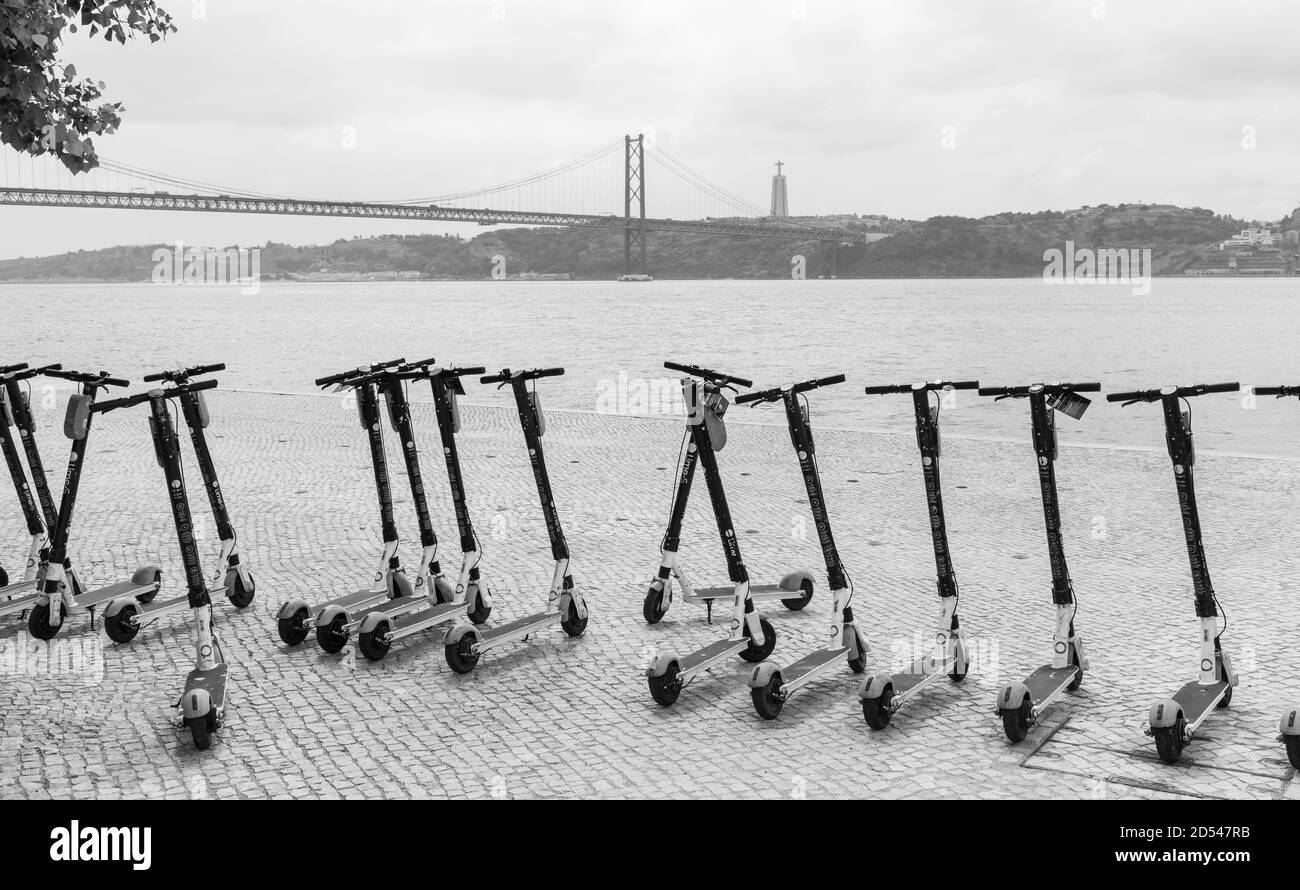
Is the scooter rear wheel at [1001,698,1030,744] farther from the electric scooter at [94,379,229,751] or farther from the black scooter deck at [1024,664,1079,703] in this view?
the electric scooter at [94,379,229,751]

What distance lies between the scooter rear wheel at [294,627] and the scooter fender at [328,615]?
13 centimetres

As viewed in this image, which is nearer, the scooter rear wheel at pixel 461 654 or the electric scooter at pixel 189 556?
the electric scooter at pixel 189 556

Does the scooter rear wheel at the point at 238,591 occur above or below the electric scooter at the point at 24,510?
below

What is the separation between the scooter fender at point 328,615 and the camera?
5906 mm

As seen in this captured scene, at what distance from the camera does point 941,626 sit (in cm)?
549

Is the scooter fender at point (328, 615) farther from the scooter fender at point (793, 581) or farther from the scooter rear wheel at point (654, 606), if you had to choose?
the scooter fender at point (793, 581)

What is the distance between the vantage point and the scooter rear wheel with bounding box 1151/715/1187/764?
14.8ft

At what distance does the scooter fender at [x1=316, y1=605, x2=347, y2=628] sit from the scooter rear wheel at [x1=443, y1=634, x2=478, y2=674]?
61cm

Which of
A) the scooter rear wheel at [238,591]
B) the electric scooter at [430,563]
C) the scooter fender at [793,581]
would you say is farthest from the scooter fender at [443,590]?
the scooter fender at [793,581]

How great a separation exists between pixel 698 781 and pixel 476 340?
52.1 m

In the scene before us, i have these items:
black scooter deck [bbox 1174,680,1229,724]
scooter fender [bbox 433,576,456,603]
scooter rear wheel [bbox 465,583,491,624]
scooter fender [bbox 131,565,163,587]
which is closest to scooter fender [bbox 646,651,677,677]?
scooter rear wheel [bbox 465,583,491,624]

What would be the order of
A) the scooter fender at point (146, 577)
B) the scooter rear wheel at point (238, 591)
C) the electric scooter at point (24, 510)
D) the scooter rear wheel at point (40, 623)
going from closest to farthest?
1. the scooter rear wheel at point (40, 623)
2. the electric scooter at point (24, 510)
3. the scooter fender at point (146, 577)
4. the scooter rear wheel at point (238, 591)

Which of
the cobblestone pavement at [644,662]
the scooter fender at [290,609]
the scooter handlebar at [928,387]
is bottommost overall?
the cobblestone pavement at [644,662]
